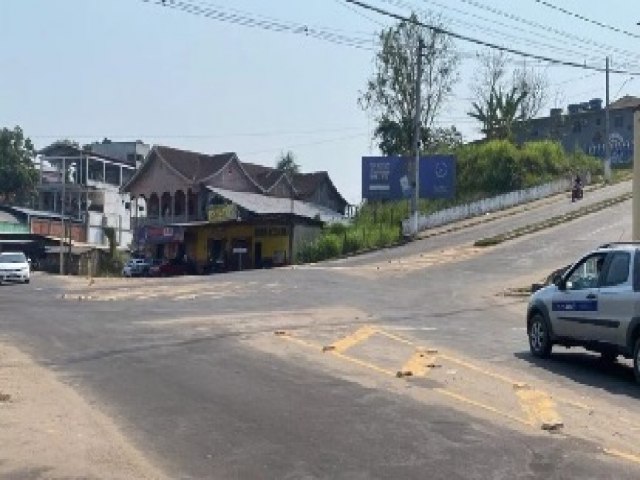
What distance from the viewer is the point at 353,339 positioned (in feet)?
55.2

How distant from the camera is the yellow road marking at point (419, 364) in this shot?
512 inches

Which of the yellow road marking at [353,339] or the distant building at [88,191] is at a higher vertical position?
the distant building at [88,191]

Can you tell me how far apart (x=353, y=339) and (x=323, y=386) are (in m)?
5.05

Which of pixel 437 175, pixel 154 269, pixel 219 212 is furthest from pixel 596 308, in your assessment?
pixel 219 212

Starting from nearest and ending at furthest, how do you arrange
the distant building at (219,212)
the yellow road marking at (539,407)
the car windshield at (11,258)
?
the yellow road marking at (539,407) → the car windshield at (11,258) → the distant building at (219,212)

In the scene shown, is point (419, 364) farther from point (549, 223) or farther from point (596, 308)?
point (549, 223)

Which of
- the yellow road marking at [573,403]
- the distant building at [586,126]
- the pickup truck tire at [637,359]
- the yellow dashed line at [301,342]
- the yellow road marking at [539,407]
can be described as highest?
the distant building at [586,126]

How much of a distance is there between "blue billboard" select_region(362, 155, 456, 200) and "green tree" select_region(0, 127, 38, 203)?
46.4 m

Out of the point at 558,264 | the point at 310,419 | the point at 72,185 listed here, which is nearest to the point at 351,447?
the point at 310,419

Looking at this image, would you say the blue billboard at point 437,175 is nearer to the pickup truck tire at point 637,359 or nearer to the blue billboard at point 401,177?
the blue billboard at point 401,177

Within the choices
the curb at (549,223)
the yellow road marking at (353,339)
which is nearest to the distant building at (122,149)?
the curb at (549,223)

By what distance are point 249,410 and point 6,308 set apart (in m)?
16.5

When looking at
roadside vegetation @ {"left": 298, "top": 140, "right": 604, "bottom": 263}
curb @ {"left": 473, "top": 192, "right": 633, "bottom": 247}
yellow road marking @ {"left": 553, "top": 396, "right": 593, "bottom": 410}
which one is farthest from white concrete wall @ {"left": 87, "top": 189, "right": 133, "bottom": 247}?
yellow road marking @ {"left": 553, "top": 396, "right": 593, "bottom": 410}

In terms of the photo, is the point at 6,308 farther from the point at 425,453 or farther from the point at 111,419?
the point at 425,453
